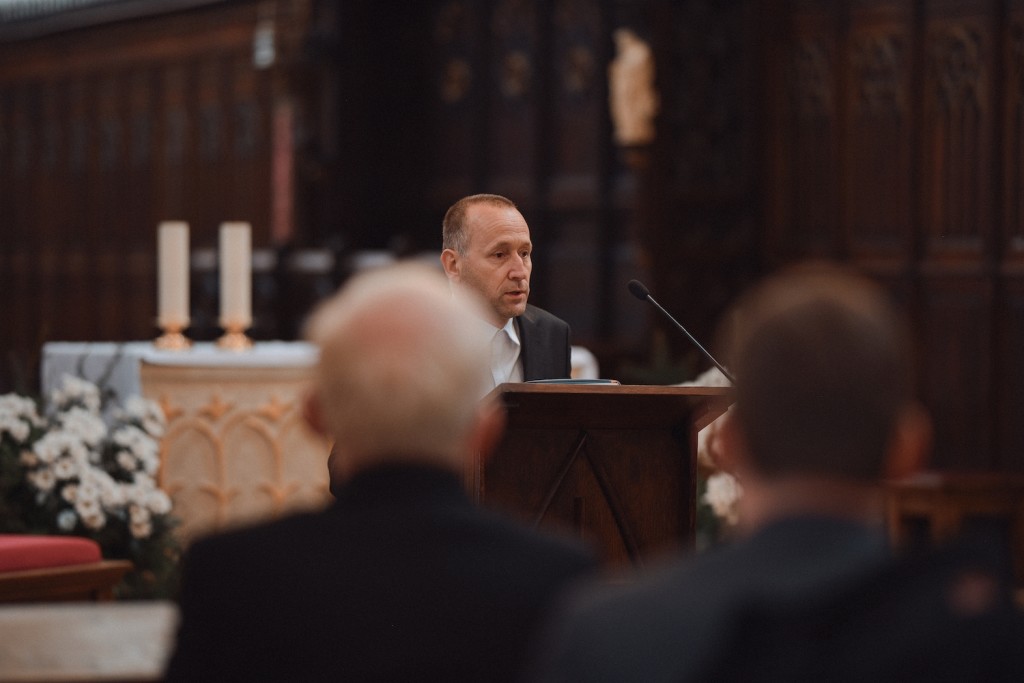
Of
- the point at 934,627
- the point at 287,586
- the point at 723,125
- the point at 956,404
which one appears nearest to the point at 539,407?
the point at 287,586

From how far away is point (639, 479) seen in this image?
402 cm

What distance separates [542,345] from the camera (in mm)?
4434

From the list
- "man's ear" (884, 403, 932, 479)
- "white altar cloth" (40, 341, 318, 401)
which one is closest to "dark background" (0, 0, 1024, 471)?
"white altar cloth" (40, 341, 318, 401)

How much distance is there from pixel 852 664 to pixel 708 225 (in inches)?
312

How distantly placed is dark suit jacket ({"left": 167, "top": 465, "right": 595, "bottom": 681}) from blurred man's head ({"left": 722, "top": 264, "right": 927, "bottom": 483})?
1.12 feet

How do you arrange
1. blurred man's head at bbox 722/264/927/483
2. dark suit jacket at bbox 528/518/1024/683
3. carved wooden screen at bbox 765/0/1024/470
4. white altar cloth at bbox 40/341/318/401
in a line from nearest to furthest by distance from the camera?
dark suit jacket at bbox 528/518/1024/683 → blurred man's head at bbox 722/264/927/483 → white altar cloth at bbox 40/341/318/401 → carved wooden screen at bbox 765/0/1024/470

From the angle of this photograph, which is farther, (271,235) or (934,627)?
(271,235)

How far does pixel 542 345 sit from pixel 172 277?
3.40 m

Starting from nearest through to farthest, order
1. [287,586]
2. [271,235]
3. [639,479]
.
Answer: [287,586] → [639,479] → [271,235]

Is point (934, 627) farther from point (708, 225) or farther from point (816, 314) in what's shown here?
point (708, 225)

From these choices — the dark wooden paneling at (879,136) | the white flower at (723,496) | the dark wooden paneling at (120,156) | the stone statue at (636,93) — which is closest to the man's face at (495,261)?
the white flower at (723,496)

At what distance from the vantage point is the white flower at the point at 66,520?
20.4 ft

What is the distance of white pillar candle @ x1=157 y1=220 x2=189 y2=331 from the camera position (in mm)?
7340

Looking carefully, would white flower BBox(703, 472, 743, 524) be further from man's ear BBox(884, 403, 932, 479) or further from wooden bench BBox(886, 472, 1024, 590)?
man's ear BBox(884, 403, 932, 479)
